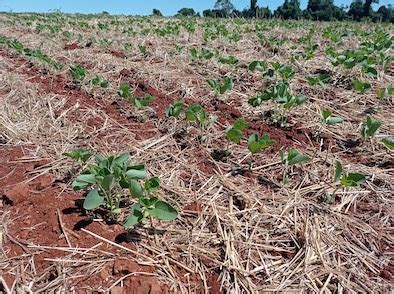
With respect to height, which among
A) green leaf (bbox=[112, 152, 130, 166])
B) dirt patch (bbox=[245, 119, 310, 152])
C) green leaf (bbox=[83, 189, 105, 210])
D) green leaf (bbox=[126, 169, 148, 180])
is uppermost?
green leaf (bbox=[112, 152, 130, 166])

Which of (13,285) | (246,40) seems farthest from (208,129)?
(246,40)

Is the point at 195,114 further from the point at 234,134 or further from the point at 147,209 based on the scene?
the point at 147,209

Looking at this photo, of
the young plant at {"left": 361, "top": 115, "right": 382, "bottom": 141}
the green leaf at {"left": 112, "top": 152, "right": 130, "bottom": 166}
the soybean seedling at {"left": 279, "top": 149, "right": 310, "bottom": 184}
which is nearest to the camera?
the green leaf at {"left": 112, "top": 152, "right": 130, "bottom": 166}

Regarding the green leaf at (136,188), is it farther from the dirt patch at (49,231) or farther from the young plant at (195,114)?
the young plant at (195,114)

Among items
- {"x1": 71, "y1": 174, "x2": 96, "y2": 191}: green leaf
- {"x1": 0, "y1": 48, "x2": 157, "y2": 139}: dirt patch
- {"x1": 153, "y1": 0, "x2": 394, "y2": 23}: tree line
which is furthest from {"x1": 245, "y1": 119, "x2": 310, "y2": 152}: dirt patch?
{"x1": 153, "y1": 0, "x2": 394, "y2": 23}: tree line

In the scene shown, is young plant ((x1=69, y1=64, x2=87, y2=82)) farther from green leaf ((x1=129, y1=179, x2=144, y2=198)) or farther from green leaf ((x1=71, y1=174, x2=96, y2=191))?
green leaf ((x1=129, y1=179, x2=144, y2=198))

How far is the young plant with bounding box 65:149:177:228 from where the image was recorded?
1.84m

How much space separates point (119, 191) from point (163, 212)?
0.46 m

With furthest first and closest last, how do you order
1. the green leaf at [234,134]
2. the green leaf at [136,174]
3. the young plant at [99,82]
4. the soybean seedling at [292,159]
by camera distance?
the young plant at [99,82] → the green leaf at [234,134] → the soybean seedling at [292,159] → the green leaf at [136,174]

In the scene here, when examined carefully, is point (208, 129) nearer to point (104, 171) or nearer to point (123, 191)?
point (123, 191)

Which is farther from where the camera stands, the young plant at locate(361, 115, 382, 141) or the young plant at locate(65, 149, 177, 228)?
the young plant at locate(361, 115, 382, 141)

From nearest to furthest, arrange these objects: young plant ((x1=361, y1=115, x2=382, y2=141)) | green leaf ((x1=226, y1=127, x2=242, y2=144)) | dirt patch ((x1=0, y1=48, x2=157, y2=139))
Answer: green leaf ((x1=226, y1=127, x2=242, y2=144)) < young plant ((x1=361, y1=115, x2=382, y2=141)) < dirt patch ((x1=0, y1=48, x2=157, y2=139))

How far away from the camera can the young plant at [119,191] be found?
6.04 ft

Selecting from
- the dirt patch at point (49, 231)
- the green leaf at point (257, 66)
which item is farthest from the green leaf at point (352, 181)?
the green leaf at point (257, 66)
